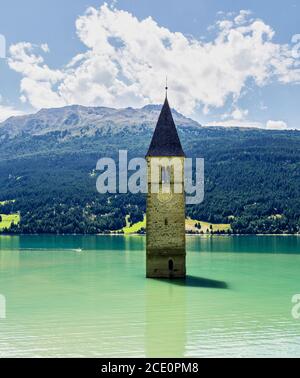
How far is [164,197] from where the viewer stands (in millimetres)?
43969

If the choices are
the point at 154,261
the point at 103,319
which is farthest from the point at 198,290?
the point at 103,319

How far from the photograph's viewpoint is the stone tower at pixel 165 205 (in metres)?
43.8

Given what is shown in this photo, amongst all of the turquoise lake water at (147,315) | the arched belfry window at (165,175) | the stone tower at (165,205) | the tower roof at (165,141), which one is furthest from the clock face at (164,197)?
the turquoise lake water at (147,315)

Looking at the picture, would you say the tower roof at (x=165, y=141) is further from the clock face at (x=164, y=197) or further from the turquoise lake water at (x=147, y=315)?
the turquoise lake water at (x=147, y=315)

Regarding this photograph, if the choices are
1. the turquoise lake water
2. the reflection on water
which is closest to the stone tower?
the turquoise lake water

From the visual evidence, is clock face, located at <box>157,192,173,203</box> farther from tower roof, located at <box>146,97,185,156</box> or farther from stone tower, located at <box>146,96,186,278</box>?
tower roof, located at <box>146,97,185,156</box>

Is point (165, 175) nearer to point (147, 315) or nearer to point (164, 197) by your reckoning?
point (164, 197)

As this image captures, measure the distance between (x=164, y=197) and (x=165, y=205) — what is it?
0.62 meters

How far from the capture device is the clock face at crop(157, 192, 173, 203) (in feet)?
144

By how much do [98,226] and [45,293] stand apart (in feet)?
492

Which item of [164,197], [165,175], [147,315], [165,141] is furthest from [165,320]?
[165,141]
